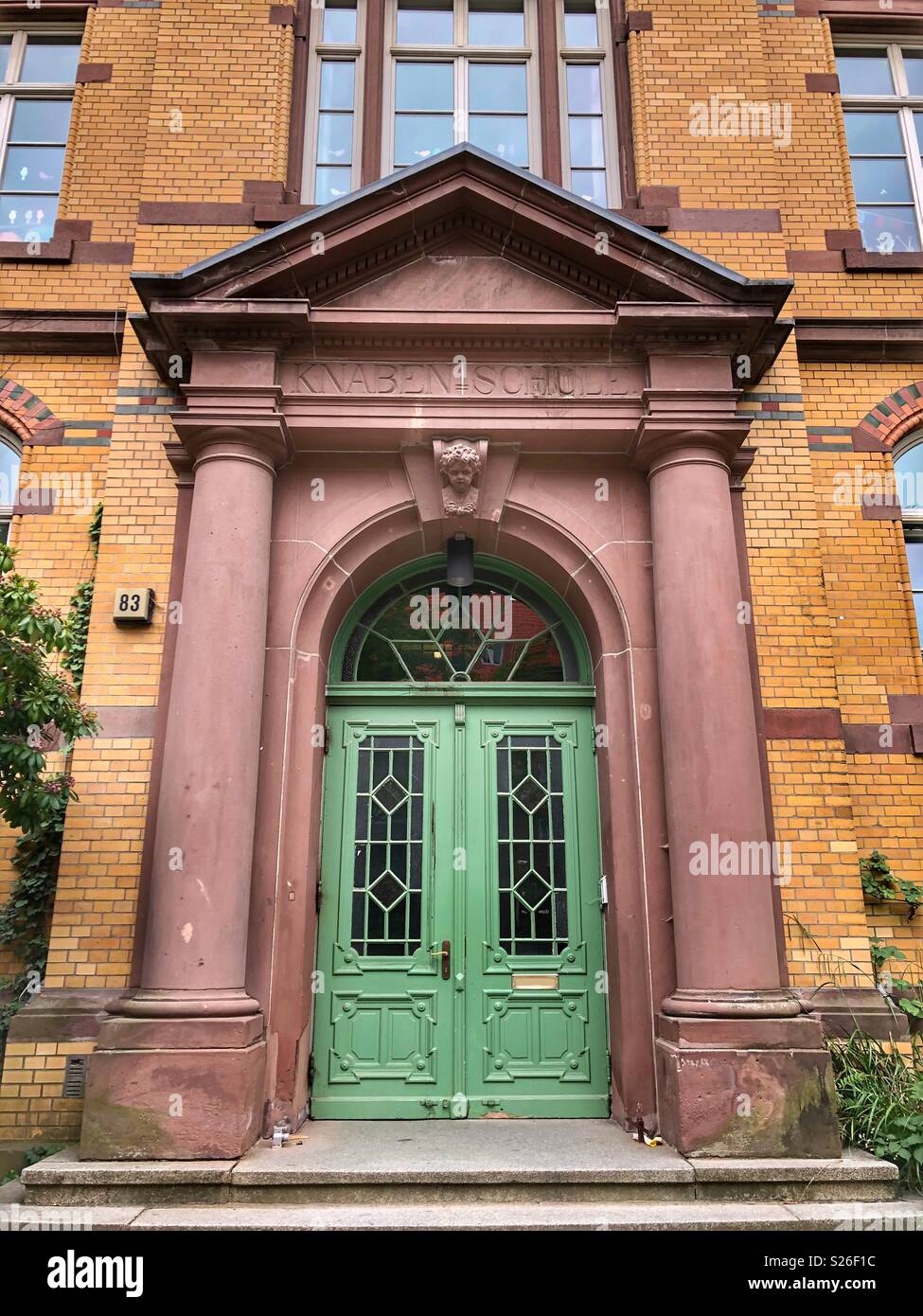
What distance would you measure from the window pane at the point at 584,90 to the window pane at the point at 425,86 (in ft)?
3.30

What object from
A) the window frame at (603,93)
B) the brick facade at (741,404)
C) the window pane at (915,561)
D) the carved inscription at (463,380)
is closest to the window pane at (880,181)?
the brick facade at (741,404)

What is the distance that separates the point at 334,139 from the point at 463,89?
122 centimetres

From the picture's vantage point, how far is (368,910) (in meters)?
6.25

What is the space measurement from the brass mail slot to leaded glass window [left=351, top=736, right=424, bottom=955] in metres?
0.69

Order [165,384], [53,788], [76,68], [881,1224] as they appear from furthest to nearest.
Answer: [76,68] < [165,384] < [53,788] < [881,1224]

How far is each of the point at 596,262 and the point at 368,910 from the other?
464cm

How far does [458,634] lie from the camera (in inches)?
271

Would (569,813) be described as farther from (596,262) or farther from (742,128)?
(742,128)

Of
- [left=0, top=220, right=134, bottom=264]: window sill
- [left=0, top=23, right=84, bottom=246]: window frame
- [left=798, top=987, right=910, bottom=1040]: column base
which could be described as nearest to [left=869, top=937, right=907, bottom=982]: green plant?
[left=798, top=987, right=910, bottom=1040]: column base

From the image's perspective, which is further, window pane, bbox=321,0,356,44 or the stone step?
window pane, bbox=321,0,356,44

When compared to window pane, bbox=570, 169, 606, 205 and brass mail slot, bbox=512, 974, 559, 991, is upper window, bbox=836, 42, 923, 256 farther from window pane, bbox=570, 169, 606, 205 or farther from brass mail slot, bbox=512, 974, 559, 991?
brass mail slot, bbox=512, 974, 559, 991

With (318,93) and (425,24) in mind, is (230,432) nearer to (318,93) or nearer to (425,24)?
(318,93)

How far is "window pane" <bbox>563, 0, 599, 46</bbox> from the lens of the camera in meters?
8.20

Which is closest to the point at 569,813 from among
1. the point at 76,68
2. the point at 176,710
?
the point at 176,710
